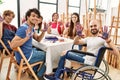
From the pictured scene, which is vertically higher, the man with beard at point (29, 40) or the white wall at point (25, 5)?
the white wall at point (25, 5)

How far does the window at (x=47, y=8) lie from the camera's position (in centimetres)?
514

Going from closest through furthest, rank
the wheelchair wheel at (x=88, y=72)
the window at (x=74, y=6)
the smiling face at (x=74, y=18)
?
the wheelchair wheel at (x=88, y=72) < the smiling face at (x=74, y=18) < the window at (x=74, y=6)

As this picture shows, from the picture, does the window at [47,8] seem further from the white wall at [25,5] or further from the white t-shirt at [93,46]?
the white t-shirt at [93,46]

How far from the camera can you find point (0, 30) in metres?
2.57

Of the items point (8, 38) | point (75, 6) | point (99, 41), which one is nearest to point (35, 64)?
point (8, 38)

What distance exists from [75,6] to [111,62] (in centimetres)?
338

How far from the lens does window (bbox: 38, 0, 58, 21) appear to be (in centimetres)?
514

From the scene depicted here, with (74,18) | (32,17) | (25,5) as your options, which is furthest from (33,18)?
(25,5)

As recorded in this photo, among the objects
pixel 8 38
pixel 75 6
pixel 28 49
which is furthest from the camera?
pixel 75 6

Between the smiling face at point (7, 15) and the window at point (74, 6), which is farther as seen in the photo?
the window at point (74, 6)

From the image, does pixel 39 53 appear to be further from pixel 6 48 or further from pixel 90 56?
pixel 90 56

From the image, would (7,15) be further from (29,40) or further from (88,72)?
(88,72)

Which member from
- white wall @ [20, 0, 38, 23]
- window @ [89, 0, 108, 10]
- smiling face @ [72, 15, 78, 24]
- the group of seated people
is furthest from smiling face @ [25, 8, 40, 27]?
window @ [89, 0, 108, 10]

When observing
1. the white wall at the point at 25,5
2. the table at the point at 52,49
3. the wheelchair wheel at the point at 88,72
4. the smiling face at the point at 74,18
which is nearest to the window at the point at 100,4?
the white wall at the point at 25,5
